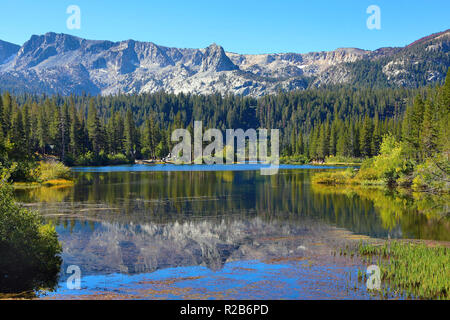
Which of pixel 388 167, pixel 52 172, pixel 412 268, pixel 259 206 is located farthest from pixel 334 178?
pixel 412 268

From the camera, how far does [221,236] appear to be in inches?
1237

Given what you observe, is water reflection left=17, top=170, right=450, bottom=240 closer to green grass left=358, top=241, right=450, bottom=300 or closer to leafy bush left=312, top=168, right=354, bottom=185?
green grass left=358, top=241, right=450, bottom=300

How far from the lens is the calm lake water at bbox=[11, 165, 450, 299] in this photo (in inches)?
778

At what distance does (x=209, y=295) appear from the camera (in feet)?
60.5

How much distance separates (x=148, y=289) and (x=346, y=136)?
154 meters

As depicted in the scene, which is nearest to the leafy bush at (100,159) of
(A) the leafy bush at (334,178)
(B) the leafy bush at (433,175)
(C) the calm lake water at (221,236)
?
(C) the calm lake water at (221,236)

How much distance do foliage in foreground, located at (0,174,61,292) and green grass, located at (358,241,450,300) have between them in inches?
596

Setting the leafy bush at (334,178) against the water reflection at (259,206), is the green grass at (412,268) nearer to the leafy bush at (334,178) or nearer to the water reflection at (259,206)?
the water reflection at (259,206)

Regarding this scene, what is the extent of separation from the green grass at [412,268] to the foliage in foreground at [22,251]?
1514 cm

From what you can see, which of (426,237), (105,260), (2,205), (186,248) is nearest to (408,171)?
(426,237)

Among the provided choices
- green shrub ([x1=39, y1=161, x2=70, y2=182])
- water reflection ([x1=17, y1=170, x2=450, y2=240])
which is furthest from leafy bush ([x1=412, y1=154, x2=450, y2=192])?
green shrub ([x1=39, y1=161, x2=70, y2=182])

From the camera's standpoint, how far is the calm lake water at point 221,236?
1977 centimetres

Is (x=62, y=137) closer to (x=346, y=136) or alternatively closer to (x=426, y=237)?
(x=346, y=136)
